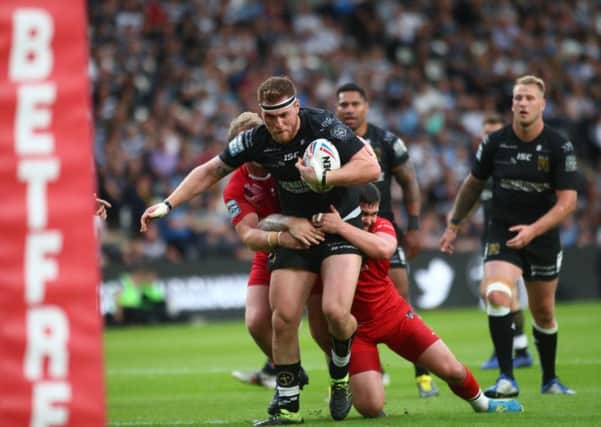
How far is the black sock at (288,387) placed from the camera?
8.36 m

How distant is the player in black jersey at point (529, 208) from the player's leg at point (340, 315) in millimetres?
1834

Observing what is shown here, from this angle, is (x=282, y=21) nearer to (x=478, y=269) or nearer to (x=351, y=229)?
(x=478, y=269)

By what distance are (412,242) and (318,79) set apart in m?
15.9

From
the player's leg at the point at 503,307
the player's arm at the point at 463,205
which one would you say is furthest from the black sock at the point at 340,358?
the player's arm at the point at 463,205

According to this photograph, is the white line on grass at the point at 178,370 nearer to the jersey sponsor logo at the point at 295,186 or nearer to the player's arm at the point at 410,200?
the player's arm at the point at 410,200

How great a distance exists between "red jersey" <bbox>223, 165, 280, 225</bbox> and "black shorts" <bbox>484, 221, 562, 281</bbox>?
204 cm

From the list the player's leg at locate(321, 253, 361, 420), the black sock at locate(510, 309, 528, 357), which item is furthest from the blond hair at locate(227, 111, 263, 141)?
the black sock at locate(510, 309, 528, 357)

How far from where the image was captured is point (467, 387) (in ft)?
27.9

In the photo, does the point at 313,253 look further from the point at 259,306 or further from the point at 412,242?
the point at 412,242

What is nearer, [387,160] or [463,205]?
[463,205]

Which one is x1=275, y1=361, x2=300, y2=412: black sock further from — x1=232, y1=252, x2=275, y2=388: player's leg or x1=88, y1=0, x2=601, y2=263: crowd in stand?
x1=88, y1=0, x2=601, y2=263: crowd in stand

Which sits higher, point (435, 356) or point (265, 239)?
point (265, 239)

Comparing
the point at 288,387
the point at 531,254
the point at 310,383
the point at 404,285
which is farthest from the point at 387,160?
the point at 288,387

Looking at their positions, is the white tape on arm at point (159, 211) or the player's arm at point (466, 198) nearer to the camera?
the white tape on arm at point (159, 211)
